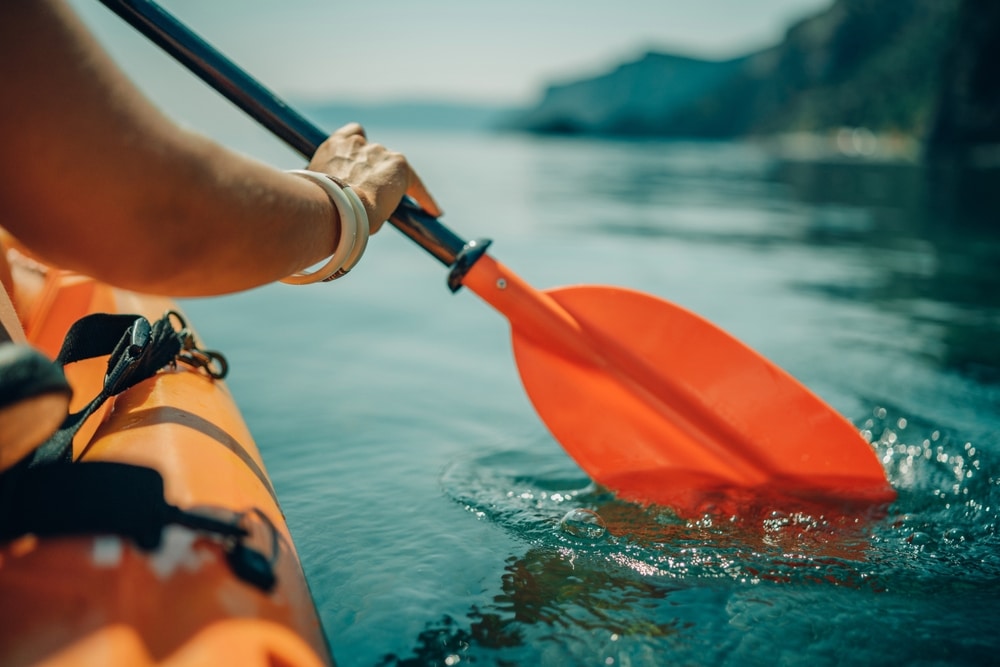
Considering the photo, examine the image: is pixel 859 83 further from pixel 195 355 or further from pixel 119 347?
pixel 119 347

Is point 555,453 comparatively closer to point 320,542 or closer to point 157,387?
point 320,542

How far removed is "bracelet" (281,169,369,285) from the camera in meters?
1.48

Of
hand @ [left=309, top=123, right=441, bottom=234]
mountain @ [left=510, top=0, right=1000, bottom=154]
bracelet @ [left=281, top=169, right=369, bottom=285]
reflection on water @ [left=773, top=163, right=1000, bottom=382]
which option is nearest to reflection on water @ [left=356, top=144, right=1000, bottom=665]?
reflection on water @ [left=773, top=163, right=1000, bottom=382]

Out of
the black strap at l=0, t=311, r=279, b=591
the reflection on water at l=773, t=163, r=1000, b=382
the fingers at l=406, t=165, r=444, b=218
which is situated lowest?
the black strap at l=0, t=311, r=279, b=591

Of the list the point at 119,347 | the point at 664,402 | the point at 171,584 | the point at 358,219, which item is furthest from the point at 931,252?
the point at 171,584

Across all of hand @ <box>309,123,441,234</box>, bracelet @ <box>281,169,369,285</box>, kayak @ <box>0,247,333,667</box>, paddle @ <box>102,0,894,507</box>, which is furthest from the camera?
paddle @ <box>102,0,894,507</box>

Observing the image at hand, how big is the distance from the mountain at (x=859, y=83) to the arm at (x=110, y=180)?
50889mm

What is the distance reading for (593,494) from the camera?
2658mm

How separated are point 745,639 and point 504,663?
0.58 metres

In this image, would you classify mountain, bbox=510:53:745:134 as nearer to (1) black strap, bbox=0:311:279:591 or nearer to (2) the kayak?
(2) the kayak

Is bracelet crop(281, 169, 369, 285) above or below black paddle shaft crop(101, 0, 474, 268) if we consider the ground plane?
below

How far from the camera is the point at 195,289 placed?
116 cm

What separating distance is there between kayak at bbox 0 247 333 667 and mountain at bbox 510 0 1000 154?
50.8 metres

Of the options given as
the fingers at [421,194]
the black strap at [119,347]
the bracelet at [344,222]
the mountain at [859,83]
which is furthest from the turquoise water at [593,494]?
the mountain at [859,83]
